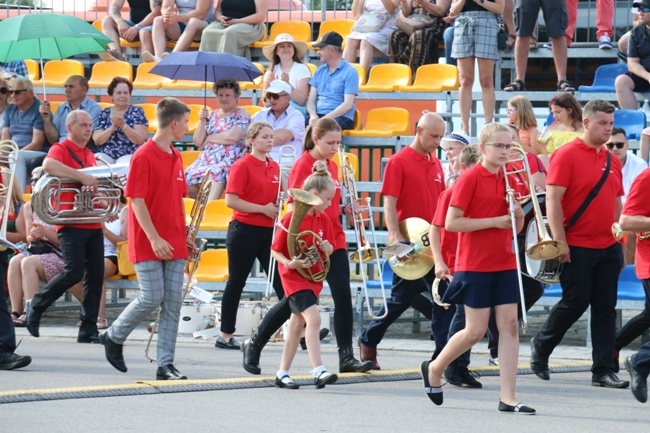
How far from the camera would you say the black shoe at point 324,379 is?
845 cm

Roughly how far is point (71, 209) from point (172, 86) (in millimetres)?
6587

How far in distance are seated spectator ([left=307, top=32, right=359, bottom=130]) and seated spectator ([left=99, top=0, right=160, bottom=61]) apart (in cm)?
453

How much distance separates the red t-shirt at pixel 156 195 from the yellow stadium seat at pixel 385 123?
5849 millimetres

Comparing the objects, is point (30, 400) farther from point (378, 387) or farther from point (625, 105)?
point (625, 105)

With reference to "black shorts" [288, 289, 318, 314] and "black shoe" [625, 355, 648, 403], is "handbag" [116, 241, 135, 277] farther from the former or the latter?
"black shoe" [625, 355, 648, 403]

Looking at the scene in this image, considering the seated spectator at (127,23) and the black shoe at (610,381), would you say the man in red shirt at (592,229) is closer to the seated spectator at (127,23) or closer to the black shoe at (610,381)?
the black shoe at (610,381)

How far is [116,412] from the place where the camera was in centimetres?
752

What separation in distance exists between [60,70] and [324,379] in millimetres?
11041

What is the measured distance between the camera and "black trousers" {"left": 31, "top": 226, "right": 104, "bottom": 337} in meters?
11.0

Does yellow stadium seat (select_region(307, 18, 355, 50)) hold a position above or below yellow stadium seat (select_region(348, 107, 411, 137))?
above

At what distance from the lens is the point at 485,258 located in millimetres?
7852

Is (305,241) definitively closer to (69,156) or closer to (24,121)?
(69,156)

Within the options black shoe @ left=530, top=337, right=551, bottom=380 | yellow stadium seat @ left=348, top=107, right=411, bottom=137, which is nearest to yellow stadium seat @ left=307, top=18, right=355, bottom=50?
yellow stadium seat @ left=348, top=107, right=411, bottom=137

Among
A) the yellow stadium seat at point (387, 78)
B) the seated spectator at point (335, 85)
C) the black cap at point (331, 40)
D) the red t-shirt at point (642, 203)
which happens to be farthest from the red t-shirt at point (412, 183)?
the yellow stadium seat at point (387, 78)
